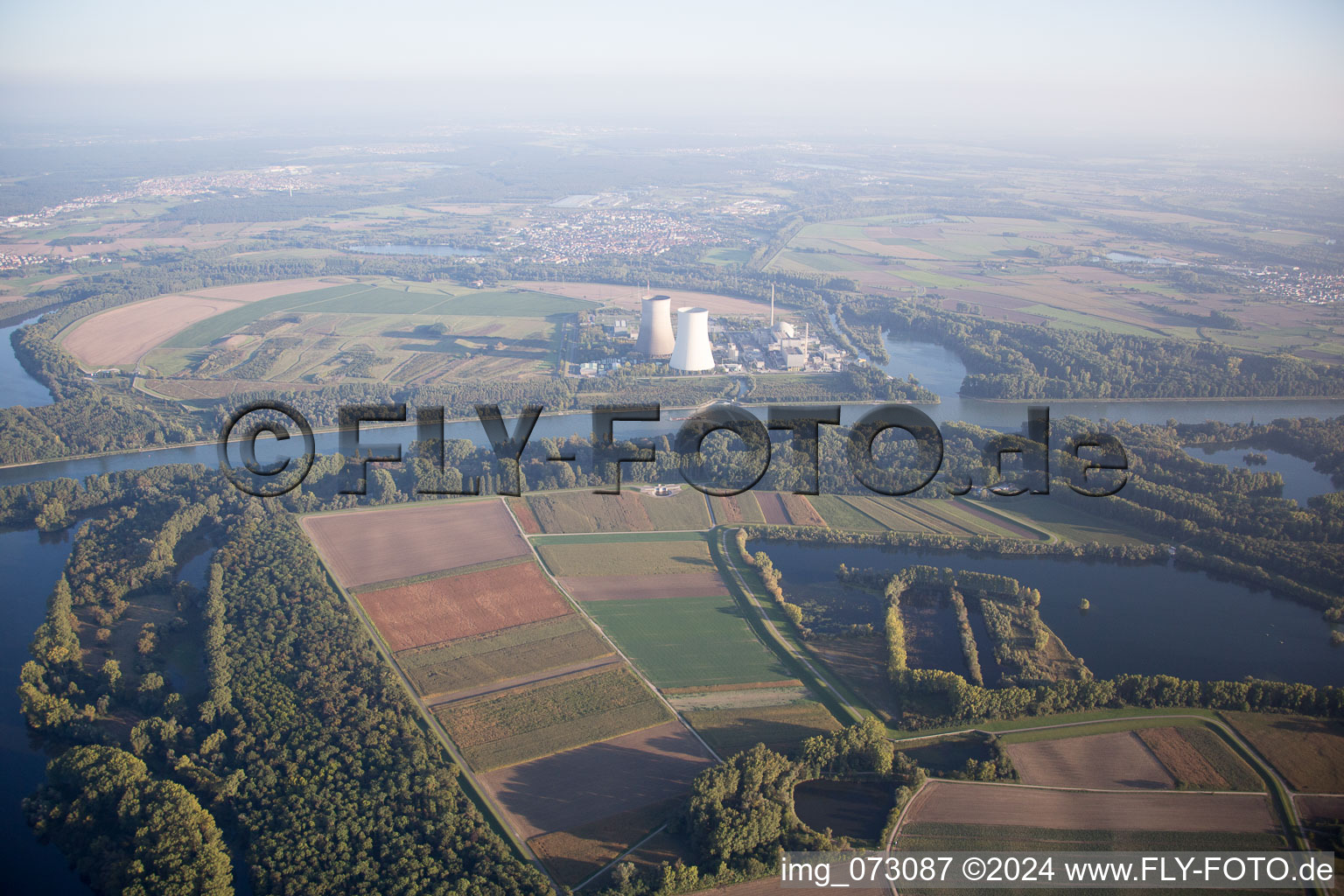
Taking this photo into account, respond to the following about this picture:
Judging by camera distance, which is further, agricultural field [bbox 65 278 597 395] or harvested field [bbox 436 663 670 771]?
agricultural field [bbox 65 278 597 395]

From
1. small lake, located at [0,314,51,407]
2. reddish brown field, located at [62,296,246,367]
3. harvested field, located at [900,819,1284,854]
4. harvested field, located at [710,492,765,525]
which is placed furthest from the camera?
reddish brown field, located at [62,296,246,367]

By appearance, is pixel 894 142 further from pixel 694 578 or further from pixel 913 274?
pixel 694 578

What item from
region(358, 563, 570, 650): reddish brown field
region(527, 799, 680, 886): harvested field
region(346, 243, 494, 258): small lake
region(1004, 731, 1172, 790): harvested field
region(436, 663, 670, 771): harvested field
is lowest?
region(527, 799, 680, 886): harvested field

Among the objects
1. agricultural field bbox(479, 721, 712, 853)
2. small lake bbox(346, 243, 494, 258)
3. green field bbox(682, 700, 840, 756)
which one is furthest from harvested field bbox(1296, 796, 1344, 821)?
small lake bbox(346, 243, 494, 258)

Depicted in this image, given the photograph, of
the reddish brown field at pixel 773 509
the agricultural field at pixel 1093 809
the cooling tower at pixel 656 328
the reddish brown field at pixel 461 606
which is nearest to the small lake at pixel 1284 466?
the reddish brown field at pixel 773 509

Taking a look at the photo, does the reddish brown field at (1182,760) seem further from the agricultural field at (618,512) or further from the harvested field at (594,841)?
the agricultural field at (618,512)

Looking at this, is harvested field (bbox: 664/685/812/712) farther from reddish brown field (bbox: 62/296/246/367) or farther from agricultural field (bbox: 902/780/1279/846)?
reddish brown field (bbox: 62/296/246/367)
